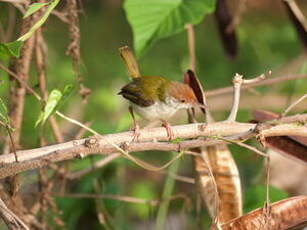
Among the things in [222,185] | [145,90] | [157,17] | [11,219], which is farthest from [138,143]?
[145,90]

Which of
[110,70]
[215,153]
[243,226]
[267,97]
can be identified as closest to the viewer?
[243,226]

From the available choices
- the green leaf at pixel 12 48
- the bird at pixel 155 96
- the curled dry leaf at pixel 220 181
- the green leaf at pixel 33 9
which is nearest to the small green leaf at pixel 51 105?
the green leaf at pixel 12 48

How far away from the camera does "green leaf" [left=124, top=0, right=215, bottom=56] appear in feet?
8.37

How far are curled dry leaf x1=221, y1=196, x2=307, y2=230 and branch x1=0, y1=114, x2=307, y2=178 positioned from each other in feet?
0.64

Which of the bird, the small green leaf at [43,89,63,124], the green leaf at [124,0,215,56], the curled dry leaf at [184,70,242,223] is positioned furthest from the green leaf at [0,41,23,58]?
the bird

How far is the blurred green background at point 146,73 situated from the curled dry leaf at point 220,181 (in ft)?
1.15

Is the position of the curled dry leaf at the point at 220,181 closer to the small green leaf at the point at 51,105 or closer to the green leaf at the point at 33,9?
the small green leaf at the point at 51,105

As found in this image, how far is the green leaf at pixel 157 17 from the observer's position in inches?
100

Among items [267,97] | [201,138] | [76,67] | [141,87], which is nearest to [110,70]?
[267,97]

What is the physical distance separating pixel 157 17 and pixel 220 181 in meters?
0.74

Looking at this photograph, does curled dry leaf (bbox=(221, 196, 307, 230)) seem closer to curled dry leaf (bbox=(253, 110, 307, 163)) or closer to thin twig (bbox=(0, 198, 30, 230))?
curled dry leaf (bbox=(253, 110, 307, 163))

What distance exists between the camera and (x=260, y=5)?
7.75 m

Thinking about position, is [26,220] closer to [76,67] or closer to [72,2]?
[76,67]

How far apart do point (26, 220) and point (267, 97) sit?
7.69 ft
